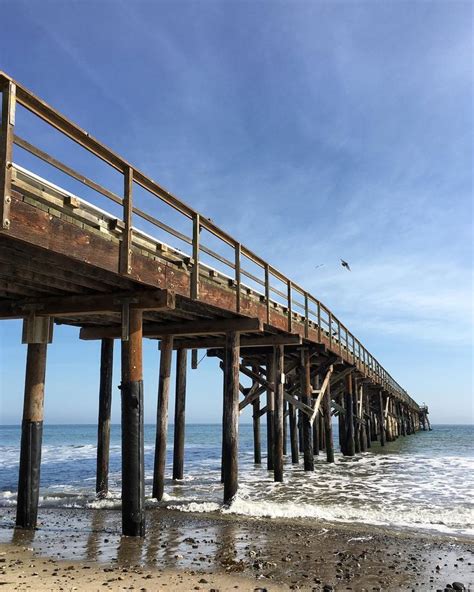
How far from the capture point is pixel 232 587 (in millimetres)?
5492

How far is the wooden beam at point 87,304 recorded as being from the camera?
7821 mm

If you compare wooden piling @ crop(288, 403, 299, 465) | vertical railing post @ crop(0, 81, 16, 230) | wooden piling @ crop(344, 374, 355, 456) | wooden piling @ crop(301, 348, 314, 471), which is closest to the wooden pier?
vertical railing post @ crop(0, 81, 16, 230)

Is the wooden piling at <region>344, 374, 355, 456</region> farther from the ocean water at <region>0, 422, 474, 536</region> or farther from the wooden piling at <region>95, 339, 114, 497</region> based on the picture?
the wooden piling at <region>95, 339, 114, 497</region>

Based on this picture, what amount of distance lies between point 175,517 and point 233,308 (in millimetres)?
4100

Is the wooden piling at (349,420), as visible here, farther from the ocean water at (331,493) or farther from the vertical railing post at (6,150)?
the vertical railing post at (6,150)

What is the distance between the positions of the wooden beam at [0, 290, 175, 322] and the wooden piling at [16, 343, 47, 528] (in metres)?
0.82

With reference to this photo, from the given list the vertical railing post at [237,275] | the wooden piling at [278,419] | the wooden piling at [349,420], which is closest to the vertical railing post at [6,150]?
the vertical railing post at [237,275]

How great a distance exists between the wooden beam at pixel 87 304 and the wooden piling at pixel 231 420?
347cm

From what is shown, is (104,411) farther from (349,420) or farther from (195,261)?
(349,420)

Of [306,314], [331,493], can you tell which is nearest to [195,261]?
[306,314]

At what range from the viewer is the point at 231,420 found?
11.0 metres

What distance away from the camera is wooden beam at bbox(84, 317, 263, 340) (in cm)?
1102

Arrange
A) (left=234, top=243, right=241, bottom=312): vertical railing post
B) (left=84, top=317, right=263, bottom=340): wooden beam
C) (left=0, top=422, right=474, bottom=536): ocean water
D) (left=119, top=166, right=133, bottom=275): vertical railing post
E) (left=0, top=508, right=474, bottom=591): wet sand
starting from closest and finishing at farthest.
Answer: (left=0, top=508, right=474, bottom=591): wet sand → (left=119, top=166, right=133, bottom=275): vertical railing post → (left=0, top=422, right=474, bottom=536): ocean water → (left=234, top=243, right=241, bottom=312): vertical railing post → (left=84, top=317, right=263, bottom=340): wooden beam

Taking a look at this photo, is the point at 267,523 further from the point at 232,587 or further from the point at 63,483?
the point at 63,483
